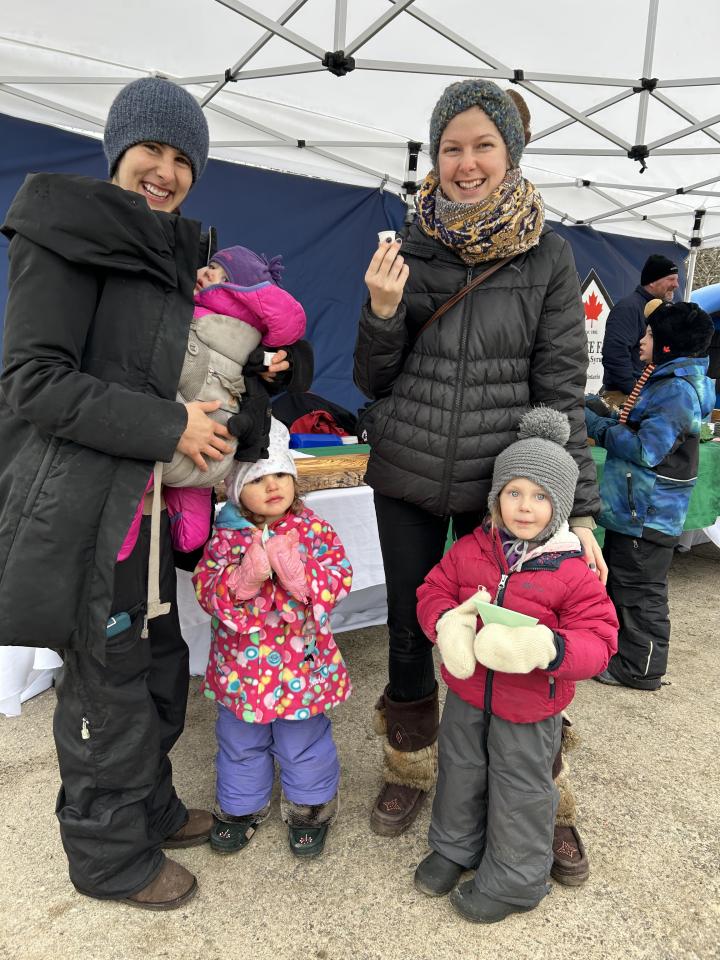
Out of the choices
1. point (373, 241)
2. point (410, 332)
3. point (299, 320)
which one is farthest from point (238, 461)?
point (373, 241)

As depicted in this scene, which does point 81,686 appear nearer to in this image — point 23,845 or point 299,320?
point 23,845

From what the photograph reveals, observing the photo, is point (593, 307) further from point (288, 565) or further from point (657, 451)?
point (288, 565)

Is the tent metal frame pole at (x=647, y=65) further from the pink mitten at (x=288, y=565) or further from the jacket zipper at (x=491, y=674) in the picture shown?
the pink mitten at (x=288, y=565)

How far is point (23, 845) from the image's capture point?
5.75 feet

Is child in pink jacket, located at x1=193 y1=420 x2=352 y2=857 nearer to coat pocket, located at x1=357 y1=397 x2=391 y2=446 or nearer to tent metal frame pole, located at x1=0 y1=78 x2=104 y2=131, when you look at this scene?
coat pocket, located at x1=357 y1=397 x2=391 y2=446

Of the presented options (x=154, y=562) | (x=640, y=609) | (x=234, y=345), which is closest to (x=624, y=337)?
(x=640, y=609)

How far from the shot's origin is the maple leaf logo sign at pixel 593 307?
6699mm

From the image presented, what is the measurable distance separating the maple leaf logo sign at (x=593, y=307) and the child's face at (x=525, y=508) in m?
5.87

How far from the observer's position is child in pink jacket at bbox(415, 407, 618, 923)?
143 cm

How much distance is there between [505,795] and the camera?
1.49m

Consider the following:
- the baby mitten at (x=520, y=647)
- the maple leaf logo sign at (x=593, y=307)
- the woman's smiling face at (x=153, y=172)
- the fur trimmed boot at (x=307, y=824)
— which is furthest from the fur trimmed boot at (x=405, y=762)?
the maple leaf logo sign at (x=593, y=307)

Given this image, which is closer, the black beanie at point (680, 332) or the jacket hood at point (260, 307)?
the jacket hood at point (260, 307)

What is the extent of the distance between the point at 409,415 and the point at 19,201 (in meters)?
0.95

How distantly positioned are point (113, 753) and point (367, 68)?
3.53 metres
